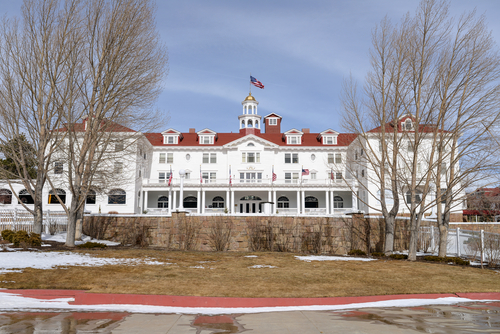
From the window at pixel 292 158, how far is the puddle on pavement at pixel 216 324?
41733 millimetres

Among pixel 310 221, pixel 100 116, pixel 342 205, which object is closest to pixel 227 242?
pixel 310 221

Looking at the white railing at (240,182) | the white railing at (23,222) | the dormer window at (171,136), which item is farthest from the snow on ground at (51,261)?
the dormer window at (171,136)

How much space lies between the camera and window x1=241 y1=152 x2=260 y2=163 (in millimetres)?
48375

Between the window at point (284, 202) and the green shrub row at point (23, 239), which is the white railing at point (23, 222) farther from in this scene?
the window at point (284, 202)

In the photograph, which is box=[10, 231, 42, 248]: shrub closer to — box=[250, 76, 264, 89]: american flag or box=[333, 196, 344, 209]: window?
box=[250, 76, 264, 89]: american flag

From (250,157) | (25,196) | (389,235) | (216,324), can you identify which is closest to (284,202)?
(250,157)

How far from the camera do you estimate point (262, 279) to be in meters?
11.8

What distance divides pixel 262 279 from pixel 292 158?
3810 cm

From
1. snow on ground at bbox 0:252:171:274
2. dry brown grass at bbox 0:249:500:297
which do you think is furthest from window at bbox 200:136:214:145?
snow on ground at bbox 0:252:171:274

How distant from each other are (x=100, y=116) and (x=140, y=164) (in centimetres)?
2605

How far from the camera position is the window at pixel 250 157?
48375mm

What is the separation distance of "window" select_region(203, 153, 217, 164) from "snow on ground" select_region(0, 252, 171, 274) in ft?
112

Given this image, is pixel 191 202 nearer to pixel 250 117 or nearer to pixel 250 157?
pixel 250 157

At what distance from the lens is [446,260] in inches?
679
